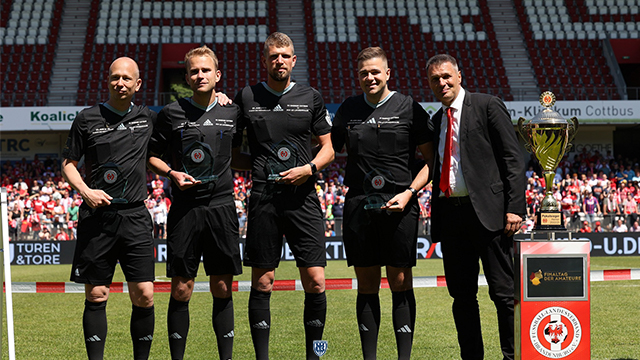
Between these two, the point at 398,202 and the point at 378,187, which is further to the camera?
the point at 378,187

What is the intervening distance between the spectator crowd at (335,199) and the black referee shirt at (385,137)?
8.06m

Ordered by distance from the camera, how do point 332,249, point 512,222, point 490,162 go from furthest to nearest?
point 332,249, point 490,162, point 512,222

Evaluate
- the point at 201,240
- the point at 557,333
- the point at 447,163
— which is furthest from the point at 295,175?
the point at 557,333

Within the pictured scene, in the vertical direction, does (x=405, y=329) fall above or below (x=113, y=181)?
below

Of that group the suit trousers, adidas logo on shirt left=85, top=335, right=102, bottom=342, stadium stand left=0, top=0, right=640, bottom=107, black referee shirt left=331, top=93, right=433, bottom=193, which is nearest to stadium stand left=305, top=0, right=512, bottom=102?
stadium stand left=0, top=0, right=640, bottom=107

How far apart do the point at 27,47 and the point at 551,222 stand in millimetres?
30542

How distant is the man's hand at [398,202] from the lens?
462cm

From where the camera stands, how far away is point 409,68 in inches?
1181

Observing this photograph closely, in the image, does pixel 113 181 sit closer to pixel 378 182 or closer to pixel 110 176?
pixel 110 176

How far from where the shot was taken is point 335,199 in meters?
20.2

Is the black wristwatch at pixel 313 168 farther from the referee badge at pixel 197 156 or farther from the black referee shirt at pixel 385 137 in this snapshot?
the referee badge at pixel 197 156

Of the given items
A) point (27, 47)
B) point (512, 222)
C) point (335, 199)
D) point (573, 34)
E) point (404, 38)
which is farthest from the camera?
point (404, 38)

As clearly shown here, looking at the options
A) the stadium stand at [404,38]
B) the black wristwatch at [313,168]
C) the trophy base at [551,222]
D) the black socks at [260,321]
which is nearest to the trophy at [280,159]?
the black wristwatch at [313,168]

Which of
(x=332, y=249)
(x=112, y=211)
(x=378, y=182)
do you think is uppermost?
(x=378, y=182)
